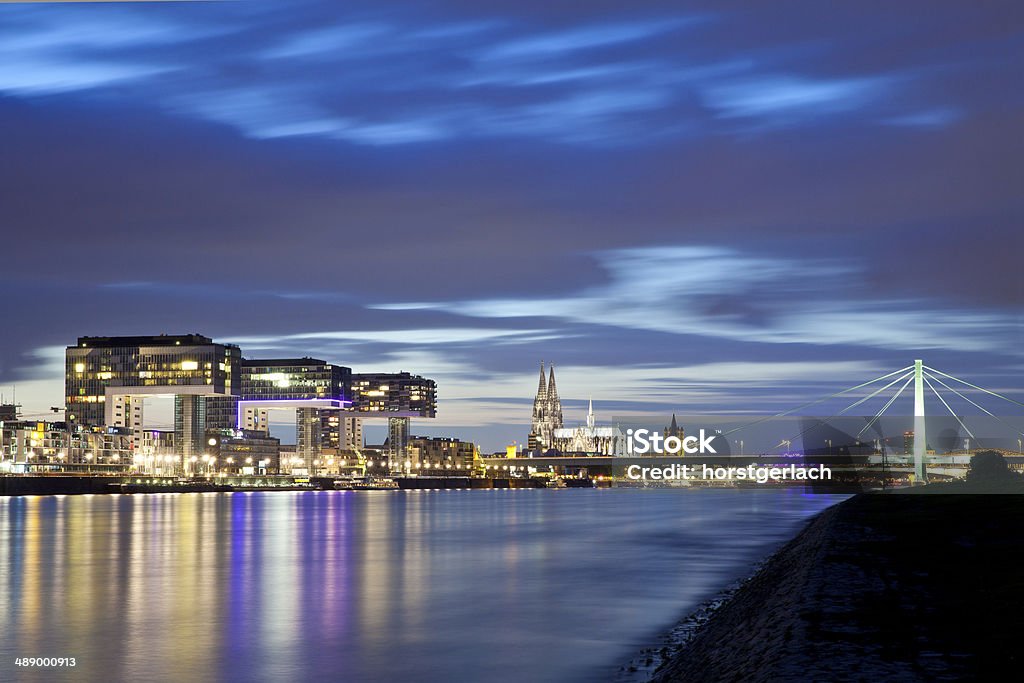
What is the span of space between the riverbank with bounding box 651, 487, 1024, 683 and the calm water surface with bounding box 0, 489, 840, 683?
293 cm

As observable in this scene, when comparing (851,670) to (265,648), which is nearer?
(851,670)

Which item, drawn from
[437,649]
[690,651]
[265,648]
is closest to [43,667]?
[265,648]

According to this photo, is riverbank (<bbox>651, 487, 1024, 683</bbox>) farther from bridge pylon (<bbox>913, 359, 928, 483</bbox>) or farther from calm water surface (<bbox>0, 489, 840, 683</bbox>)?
bridge pylon (<bbox>913, 359, 928, 483</bbox>)

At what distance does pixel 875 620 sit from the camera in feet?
60.9

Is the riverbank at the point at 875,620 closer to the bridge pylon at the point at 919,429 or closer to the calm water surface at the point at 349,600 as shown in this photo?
the calm water surface at the point at 349,600

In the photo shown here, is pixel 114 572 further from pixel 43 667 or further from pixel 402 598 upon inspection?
pixel 43 667

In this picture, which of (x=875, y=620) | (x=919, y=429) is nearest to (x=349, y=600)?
(x=875, y=620)

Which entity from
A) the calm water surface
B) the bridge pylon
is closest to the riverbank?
the calm water surface

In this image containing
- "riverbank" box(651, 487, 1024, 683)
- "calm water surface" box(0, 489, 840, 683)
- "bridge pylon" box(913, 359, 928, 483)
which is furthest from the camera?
"bridge pylon" box(913, 359, 928, 483)

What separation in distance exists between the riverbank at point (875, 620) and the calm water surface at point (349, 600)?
2934 millimetres

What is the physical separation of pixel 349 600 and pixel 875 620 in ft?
68.8

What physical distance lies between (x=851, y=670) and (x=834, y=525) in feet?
132

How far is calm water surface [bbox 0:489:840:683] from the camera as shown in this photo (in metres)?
24.0

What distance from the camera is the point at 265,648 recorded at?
26.0 m
